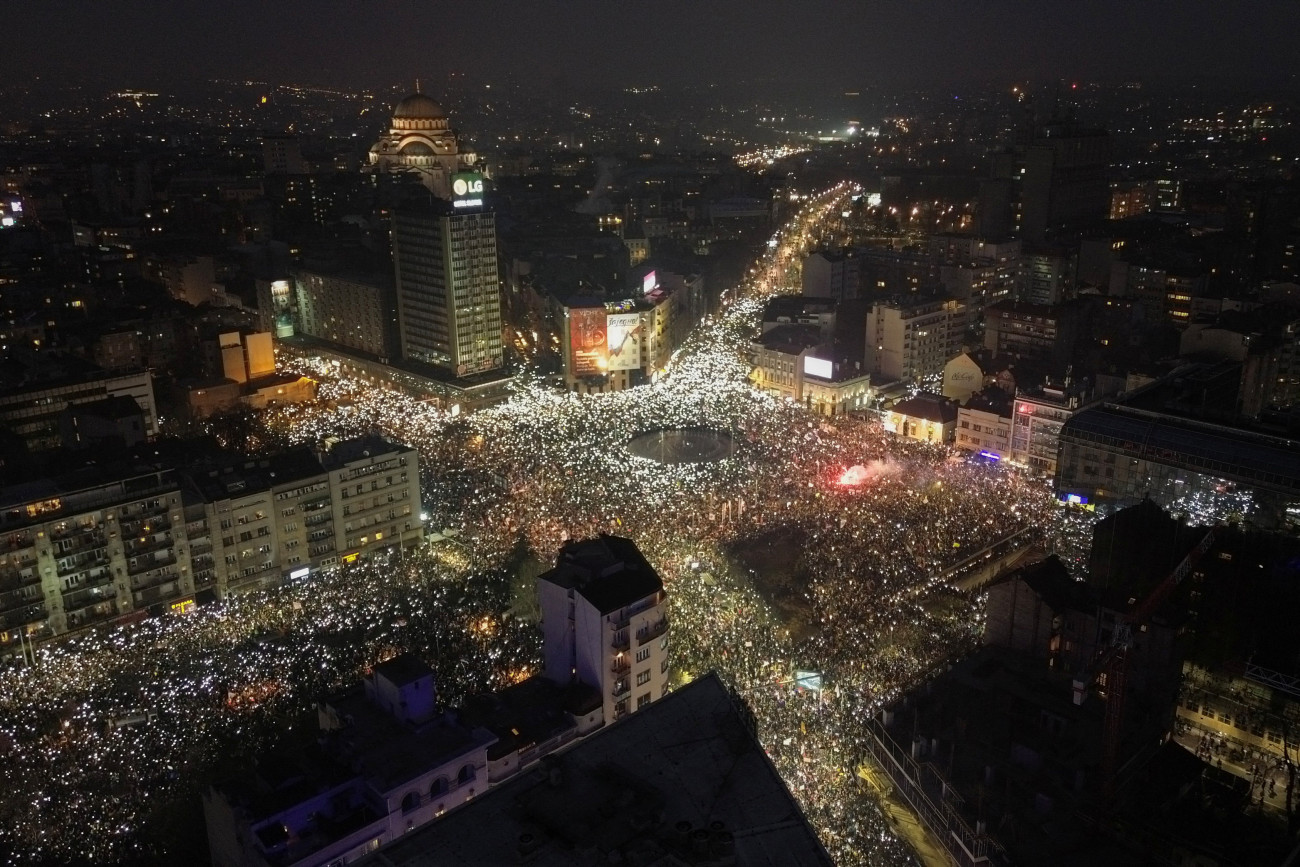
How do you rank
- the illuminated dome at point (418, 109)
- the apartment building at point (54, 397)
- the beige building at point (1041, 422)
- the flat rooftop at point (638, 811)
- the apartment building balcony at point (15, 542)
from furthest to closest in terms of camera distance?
the illuminated dome at point (418, 109)
the apartment building at point (54, 397)
the beige building at point (1041, 422)
the apartment building balcony at point (15, 542)
the flat rooftop at point (638, 811)

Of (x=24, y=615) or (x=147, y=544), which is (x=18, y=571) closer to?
(x=24, y=615)

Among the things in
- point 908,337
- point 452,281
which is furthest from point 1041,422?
point 452,281

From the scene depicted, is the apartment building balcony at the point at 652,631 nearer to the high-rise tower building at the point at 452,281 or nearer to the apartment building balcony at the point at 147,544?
the apartment building balcony at the point at 147,544

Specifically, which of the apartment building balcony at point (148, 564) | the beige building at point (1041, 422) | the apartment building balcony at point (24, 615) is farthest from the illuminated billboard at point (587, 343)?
the apartment building balcony at point (24, 615)

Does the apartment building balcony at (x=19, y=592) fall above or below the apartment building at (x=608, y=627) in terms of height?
below

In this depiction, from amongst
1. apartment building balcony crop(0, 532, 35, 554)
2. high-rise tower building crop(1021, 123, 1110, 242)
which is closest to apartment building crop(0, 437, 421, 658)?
apartment building balcony crop(0, 532, 35, 554)
